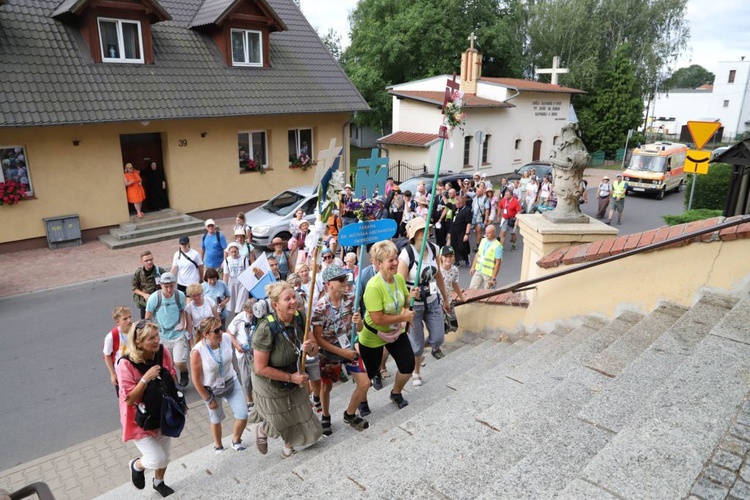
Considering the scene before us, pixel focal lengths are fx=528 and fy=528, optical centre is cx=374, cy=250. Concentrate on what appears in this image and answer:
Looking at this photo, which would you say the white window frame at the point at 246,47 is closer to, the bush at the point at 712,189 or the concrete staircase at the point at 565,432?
the concrete staircase at the point at 565,432

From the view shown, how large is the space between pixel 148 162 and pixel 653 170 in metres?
20.5

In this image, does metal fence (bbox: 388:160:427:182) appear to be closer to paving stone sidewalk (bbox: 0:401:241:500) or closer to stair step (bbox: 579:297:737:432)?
paving stone sidewalk (bbox: 0:401:241:500)

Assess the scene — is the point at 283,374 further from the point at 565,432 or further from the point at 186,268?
the point at 186,268

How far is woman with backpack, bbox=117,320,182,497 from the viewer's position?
4418mm

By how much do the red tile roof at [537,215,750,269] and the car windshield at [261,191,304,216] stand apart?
32.2ft

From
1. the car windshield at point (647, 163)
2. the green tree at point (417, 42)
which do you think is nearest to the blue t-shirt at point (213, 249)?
the car windshield at point (647, 163)

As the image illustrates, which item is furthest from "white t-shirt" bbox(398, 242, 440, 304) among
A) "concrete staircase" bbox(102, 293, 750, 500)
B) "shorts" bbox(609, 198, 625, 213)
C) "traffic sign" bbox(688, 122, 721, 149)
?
"shorts" bbox(609, 198, 625, 213)

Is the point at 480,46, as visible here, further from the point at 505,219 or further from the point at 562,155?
the point at 562,155

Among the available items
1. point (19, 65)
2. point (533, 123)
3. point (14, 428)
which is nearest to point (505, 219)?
point (14, 428)

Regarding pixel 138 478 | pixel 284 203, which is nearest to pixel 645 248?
pixel 138 478

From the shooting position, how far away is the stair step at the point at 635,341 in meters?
4.33

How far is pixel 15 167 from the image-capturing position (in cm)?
1367

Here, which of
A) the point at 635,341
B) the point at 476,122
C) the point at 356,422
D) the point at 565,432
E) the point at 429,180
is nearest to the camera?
the point at 565,432

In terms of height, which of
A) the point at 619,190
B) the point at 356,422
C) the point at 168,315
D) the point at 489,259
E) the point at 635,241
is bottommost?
the point at 356,422
